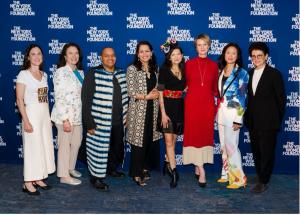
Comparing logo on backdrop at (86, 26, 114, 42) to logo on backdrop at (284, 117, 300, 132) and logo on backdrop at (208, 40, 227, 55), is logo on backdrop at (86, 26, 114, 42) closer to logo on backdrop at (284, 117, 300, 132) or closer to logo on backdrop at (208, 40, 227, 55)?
logo on backdrop at (208, 40, 227, 55)

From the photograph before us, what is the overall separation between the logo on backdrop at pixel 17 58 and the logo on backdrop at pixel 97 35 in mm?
1051

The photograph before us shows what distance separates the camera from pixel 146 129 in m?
4.86

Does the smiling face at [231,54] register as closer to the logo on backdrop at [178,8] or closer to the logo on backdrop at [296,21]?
the logo on backdrop at [178,8]

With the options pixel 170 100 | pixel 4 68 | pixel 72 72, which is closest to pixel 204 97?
pixel 170 100

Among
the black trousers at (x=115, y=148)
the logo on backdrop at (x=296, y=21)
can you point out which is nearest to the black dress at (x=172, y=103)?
the black trousers at (x=115, y=148)

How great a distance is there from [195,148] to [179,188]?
0.54m

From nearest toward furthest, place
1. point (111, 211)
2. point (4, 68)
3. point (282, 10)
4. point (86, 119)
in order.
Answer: point (111, 211)
point (86, 119)
point (282, 10)
point (4, 68)

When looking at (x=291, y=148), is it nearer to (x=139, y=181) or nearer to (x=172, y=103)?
(x=172, y=103)

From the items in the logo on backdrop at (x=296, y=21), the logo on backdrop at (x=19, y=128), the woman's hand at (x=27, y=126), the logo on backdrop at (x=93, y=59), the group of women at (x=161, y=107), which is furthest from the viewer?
the logo on backdrop at (x=19, y=128)

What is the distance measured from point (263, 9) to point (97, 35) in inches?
93.3

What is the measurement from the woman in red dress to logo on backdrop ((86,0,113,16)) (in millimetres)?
1528

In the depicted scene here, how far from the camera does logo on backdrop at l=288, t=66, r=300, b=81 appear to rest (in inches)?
217

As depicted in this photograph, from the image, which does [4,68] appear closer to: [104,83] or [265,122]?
[104,83]

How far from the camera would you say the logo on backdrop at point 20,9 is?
570cm
